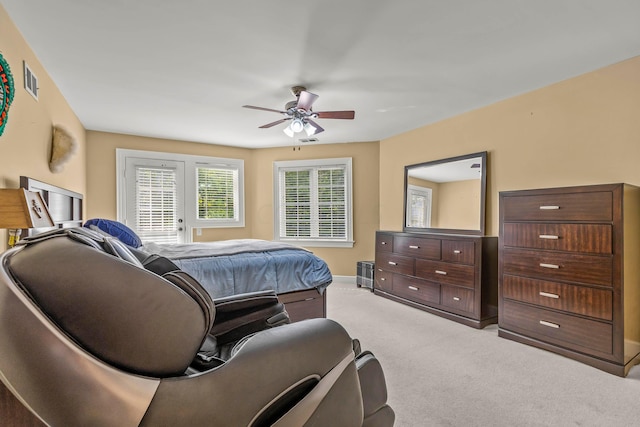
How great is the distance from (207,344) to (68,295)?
91 centimetres

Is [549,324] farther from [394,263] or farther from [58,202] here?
[58,202]

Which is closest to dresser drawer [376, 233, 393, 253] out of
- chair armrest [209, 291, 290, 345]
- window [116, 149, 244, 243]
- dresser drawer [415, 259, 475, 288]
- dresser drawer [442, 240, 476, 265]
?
dresser drawer [415, 259, 475, 288]

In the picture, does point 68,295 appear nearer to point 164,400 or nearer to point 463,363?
point 164,400

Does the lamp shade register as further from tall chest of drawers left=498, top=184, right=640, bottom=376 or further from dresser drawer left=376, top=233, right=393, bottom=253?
dresser drawer left=376, top=233, right=393, bottom=253

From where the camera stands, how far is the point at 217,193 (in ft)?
17.4

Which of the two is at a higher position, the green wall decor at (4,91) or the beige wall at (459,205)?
the green wall decor at (4,91)

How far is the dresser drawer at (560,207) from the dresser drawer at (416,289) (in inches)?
46.7

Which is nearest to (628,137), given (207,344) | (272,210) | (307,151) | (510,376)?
(510,376)

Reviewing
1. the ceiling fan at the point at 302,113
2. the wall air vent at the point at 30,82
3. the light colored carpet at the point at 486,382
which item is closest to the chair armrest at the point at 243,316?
the light colored carpet at the point at 486,382

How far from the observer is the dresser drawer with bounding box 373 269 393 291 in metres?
4.18

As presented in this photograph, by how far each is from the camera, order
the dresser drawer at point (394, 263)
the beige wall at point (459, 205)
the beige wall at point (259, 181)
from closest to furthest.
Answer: the beige wall at point (459, 205) < the dresser drawer at point (394, 263) < the beige wall at point (259, 181)

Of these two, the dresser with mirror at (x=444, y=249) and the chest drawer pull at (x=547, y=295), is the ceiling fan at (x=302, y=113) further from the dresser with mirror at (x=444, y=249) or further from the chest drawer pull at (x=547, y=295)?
the chest drawer pull at (x=547, y=295)

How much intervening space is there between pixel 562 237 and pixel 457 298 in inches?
47.7

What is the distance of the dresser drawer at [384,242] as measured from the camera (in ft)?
13.8
